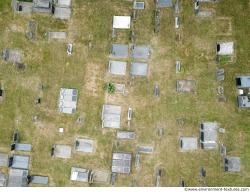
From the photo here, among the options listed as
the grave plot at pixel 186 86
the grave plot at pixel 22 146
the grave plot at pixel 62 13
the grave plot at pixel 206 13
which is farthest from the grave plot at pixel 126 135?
the grave plot at pixel 206 13

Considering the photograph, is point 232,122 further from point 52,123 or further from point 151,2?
point 52,123

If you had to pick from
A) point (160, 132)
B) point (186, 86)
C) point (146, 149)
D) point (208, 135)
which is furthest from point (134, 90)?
point (208, 135)

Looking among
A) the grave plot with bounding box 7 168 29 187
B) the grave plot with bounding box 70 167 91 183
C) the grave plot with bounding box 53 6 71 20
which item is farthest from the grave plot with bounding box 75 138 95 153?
the grave plot with bounding box 53 6 71 20

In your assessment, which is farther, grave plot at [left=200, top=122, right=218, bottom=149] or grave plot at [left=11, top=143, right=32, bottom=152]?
grave plot at [left=11, top=143, right=32, bottom=152]

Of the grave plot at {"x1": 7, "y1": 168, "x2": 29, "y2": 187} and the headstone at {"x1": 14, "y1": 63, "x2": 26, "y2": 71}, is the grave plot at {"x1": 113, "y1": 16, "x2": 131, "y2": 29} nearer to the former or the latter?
the headstone at {"x1": 14, "y1": 63, "x2": 26, "y2": 71}

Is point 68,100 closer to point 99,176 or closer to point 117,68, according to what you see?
point 117,68

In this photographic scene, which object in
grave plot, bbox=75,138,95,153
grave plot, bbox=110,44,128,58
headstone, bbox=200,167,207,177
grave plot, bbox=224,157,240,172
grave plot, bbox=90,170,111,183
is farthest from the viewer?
grave plot, bbox=110,44,128,58
